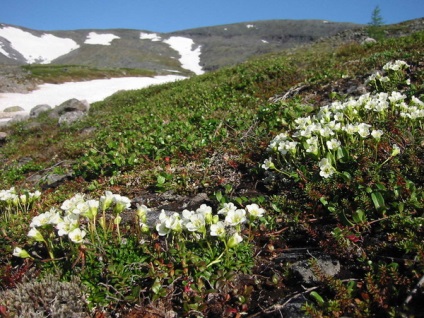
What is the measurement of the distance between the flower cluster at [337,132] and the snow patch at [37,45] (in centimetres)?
10315

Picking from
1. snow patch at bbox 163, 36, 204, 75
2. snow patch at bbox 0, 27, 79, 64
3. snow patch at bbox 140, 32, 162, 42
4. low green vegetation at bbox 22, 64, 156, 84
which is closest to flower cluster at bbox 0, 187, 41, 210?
low green vegetation at bbox 22, 64, 156, 84

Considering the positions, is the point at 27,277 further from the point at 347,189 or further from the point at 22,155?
the point at 22,155

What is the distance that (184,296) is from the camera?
276 centimetres

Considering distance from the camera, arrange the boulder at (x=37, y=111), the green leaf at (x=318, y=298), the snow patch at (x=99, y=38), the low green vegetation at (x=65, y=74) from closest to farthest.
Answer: the green leaf at (x=318, y=298)
the boulder at (x=37, y=111)
the low green vegetation at (x=65, y=74)
the snow patch at (x=99, y=38)

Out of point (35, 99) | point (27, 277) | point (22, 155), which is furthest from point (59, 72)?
point (27, 277)

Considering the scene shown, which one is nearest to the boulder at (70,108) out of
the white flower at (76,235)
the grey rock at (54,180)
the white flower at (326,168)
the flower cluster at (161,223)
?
the grey rock at (54,180)

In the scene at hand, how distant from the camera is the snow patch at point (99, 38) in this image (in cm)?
11156

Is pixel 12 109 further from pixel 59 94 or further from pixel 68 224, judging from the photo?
pixel 68 224

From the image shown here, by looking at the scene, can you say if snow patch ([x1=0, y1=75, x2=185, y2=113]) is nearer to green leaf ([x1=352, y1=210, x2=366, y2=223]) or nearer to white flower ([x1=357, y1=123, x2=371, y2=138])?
white flower ([x1=357, y1=123, x2=371, y2=138])

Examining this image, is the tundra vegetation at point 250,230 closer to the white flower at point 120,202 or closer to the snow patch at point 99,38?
the white flower at point 120,202

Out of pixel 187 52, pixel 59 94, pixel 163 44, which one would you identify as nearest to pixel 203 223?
pixel 59 94

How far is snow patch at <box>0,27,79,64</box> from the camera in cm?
9412

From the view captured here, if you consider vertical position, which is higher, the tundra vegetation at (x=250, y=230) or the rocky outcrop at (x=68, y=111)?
the rocky outcrop at (x=68, y=111)

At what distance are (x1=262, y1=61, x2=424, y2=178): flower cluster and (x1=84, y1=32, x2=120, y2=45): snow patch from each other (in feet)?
388
